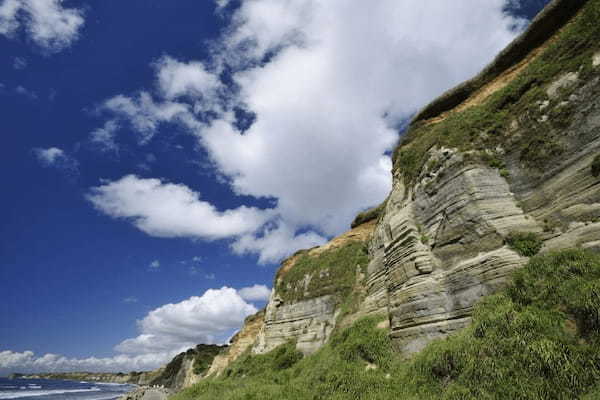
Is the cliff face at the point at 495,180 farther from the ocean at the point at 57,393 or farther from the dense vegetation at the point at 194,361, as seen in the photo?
the ocean at the point at 57,393

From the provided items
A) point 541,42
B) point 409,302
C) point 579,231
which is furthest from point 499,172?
point 541,42

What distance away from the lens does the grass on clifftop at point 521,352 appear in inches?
277

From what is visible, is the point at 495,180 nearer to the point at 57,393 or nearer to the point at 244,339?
the point at 244,339

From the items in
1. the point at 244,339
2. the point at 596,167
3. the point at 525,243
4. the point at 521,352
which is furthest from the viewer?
the point at 244,339

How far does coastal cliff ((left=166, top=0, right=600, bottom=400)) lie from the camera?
8.11 m

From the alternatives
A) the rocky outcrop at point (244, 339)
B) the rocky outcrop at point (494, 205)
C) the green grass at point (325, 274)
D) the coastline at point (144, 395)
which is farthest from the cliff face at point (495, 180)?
the coastline at point (144, 395)

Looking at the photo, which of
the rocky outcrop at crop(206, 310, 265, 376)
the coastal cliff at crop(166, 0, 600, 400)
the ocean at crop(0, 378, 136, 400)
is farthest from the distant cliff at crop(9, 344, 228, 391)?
the coastal cliff at crop(166, 0, 600, 400)

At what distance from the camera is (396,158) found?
2136cm

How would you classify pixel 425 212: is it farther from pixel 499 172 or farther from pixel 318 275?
pixel 318 275

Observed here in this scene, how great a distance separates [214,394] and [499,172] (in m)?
21.2

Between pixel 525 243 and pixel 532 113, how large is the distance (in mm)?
5742

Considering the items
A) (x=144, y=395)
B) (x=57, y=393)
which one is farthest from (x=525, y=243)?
(x=57, y=393)

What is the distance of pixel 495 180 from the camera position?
12.8 metres

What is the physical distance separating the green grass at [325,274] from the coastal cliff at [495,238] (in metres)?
6.80
